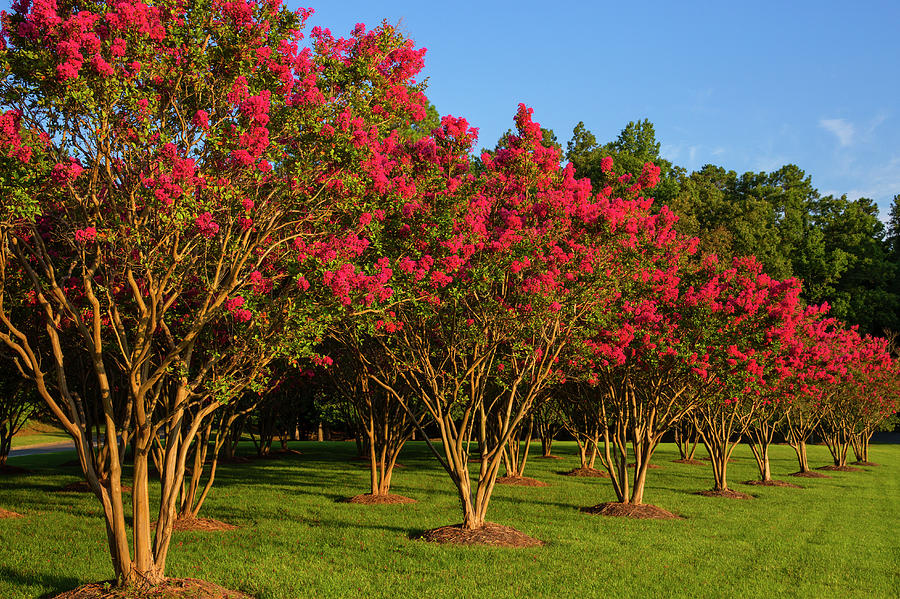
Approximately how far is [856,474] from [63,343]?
102 ft

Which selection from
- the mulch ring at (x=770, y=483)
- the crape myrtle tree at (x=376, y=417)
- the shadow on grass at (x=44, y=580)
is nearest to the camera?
the shadow on grass at (x=44, y=580)

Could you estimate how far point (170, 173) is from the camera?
790 centimetres

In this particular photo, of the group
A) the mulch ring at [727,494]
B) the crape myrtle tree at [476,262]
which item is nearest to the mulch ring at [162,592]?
the crape myrtle tree at [476,262]

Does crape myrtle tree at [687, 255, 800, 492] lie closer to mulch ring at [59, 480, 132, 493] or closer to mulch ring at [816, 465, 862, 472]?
mulch ring at [59, 480, 132, 493]

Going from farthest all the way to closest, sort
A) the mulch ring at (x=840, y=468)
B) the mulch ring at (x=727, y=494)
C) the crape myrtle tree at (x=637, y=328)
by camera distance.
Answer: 1. the mulch ring at (x=840, y=468)
2. the mulch ring at (x=727, y=494)
3. the crape myrtle tree at (x=637, y=328)

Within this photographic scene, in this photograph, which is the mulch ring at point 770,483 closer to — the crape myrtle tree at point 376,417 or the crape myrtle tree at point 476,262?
the crape myrtle tree at point 376,417

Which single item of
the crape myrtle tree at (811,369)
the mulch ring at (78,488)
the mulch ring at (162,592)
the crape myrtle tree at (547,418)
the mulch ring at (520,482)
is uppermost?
the crape myrtle tree at (811,369)

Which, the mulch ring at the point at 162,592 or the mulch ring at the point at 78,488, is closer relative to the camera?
the mulch ring at the point at 162,592

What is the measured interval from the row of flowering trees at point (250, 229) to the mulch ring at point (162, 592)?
21 centimetres

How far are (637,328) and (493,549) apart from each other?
5.95m

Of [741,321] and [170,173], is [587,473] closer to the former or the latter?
[741,321]

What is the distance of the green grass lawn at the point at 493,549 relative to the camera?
33.5 feet

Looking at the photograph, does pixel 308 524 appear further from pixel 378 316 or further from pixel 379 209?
pixel 379 209

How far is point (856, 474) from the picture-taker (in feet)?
101
